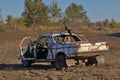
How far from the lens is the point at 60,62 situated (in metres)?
21.0

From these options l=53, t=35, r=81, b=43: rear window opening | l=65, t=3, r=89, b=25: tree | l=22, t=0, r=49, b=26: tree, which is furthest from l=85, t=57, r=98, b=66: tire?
l=65, t=3, r=89, b=25: tree

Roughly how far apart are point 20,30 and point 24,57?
1485 inches

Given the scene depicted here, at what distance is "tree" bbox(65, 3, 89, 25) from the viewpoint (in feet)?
327

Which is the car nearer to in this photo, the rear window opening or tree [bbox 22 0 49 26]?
the rear window opening

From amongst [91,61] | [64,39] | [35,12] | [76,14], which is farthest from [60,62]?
[76,14]

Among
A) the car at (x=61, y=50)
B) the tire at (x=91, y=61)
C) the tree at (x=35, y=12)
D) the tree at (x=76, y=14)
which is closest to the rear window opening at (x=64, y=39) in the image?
the car at (x=61, y=50)

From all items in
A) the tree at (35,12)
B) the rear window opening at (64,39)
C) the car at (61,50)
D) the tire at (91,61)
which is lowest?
the tire at (91,61)

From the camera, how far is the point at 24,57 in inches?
953

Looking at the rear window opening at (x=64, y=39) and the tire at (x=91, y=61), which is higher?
the rear window opening at (x=64, y=39)

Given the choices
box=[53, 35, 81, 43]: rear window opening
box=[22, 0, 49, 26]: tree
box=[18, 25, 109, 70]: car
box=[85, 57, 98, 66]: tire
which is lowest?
box=[85, 57, 98, 66]: tire

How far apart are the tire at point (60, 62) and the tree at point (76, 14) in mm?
75954

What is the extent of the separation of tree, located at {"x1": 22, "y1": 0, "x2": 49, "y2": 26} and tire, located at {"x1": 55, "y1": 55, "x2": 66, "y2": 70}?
58.5 metres

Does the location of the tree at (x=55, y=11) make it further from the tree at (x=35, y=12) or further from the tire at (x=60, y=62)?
the tire at (x=60, y=62)

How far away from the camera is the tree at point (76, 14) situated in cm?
9969
